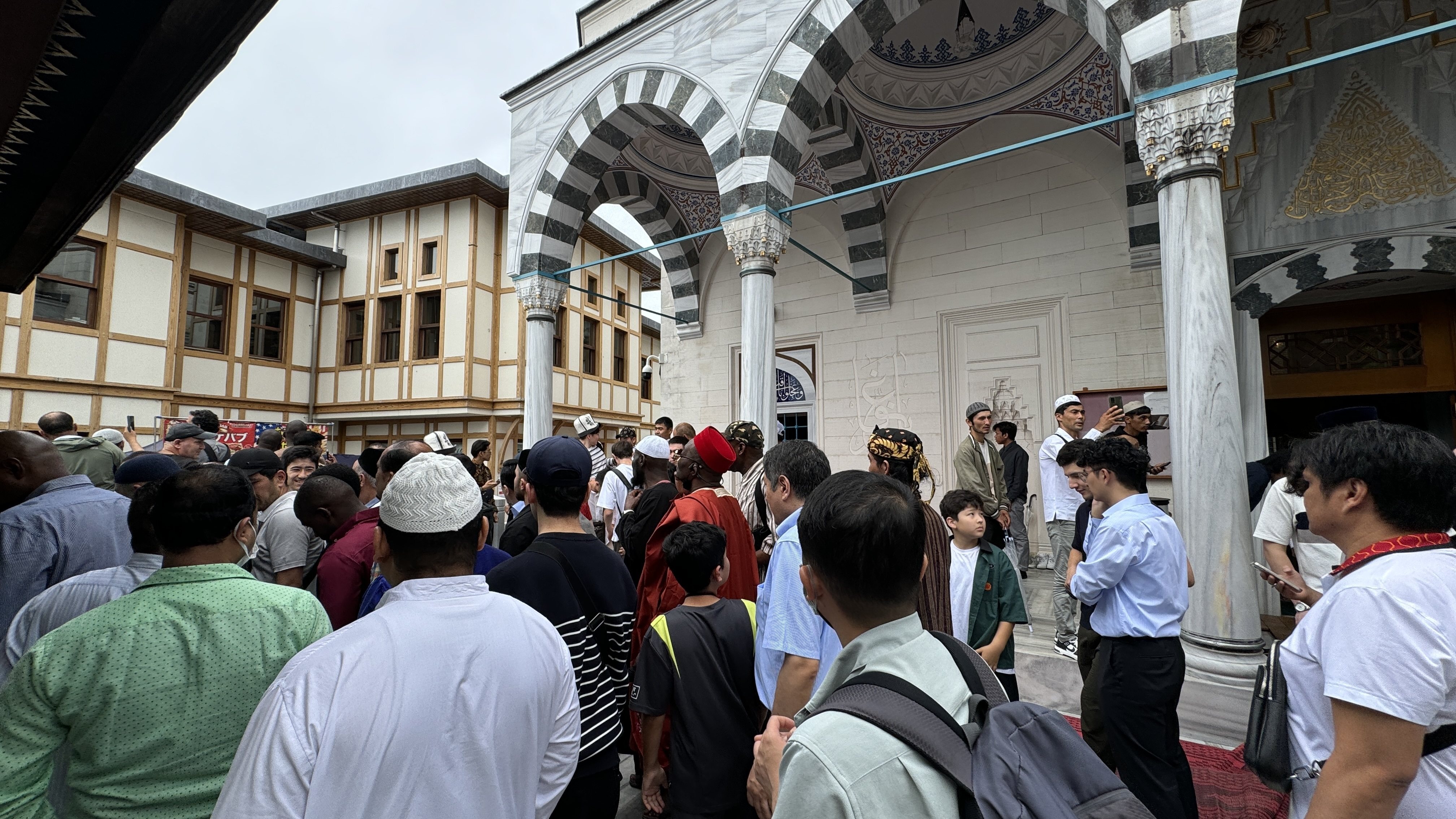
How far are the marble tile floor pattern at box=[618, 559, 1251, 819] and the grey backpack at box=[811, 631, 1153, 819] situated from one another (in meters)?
2.27

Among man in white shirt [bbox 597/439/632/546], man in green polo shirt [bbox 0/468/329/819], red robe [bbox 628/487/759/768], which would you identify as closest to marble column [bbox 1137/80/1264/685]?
red robe [bbox 628/487/759/768]

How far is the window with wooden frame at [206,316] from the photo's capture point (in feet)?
40.6

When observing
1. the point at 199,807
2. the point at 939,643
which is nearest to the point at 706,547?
the point at 939,643

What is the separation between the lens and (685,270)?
33.3ft

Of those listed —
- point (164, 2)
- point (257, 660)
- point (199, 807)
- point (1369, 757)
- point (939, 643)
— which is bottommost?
point (199, 807)

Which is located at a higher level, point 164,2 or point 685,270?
point 685,270

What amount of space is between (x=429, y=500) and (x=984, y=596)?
218 centimetres

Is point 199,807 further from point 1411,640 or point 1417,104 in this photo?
point 1417,104

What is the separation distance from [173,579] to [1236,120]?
8.05 meters

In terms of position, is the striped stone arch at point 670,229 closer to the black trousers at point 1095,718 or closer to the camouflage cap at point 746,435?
the camouflage cap at point 746,435

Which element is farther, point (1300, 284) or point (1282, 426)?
A: point (1282, 426)

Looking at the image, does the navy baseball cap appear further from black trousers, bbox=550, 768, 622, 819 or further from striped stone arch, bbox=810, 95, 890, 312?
striped stone arch, bbox=810, 95, 890, 312

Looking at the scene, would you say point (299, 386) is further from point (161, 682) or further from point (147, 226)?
point (161, 682)

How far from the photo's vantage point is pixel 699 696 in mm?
1903
